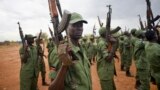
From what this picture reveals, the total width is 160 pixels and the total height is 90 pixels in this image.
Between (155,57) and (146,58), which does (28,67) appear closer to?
(146,58)

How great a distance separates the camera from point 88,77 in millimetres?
3801

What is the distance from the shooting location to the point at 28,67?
8625 mm

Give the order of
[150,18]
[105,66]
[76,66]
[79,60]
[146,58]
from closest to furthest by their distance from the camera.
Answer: [76,66] → [79,60] → [105,66] → [146,58] → [150,18]

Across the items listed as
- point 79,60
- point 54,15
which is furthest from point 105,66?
point 54,15

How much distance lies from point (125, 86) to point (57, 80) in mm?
8802

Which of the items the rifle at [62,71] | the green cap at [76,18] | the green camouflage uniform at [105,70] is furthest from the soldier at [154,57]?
the rifle at [62,71]

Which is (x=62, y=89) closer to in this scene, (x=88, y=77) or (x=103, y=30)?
(x=88, y=77)

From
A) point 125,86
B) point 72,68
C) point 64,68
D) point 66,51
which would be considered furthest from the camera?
point 125,86

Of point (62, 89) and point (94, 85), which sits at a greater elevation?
point (62, 89)

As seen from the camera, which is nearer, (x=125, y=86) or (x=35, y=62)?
(x=35, y=62)

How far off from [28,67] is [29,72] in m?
0.16

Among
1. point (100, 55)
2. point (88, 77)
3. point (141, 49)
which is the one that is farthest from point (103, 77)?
point (88, 77)

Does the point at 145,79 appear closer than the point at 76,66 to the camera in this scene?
No

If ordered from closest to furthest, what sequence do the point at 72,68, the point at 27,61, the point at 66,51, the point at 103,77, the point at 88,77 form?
the point at 66,51 → the point at 72,68 → the point at 88,77 → the point at 103,77 → the point at 27,61
